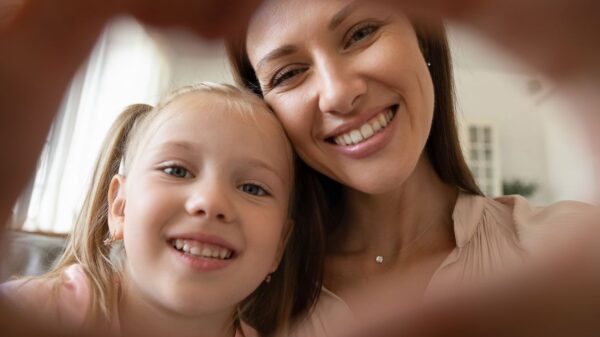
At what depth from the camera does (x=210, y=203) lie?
28 centimetres

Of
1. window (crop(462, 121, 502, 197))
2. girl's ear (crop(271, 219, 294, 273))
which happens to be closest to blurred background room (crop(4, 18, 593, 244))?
window (crop(462, 121, 502, 197))

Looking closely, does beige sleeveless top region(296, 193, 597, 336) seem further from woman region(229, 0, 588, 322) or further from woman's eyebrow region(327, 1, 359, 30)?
woman's eyebrow region(327, 1, 359, 30)

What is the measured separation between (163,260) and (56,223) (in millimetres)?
160

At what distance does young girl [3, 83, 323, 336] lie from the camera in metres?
0.29

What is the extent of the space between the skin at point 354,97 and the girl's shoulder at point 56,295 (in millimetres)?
159

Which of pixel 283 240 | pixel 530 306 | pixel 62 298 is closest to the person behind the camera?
pixel 530 306

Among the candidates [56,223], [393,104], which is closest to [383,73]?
[393,104]

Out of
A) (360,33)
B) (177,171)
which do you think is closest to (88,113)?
(177,171)

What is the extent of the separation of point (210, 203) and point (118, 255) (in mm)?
122

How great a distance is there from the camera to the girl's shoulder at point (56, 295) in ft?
0.66

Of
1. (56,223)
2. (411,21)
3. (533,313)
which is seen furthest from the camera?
(56,223)

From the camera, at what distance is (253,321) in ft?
1.20

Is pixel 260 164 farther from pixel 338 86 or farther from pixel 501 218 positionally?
pixel 501 218

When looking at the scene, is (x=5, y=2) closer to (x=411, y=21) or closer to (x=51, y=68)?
(x=51, y=68)
